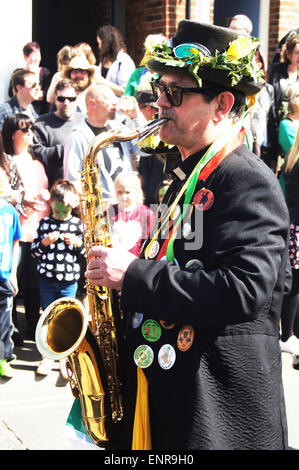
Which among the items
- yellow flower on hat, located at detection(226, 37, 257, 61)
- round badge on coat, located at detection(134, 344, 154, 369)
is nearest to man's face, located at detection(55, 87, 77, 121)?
yellow flower on hat, located at detection(226, 37, 257, 61)

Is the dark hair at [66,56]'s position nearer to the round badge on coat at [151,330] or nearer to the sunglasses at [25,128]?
the sunglasses at [25,128]

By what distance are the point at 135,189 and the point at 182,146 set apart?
2.79m

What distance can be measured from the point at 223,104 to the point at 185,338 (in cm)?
79

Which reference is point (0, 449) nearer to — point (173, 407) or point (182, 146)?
point (173, 407)

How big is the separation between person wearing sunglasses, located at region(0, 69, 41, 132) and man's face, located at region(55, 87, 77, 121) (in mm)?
333

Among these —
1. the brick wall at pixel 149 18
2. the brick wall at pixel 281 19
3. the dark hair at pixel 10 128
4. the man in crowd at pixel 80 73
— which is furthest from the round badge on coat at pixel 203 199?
the brick wall at pixel 281 19

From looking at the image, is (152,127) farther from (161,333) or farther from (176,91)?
(161,333)

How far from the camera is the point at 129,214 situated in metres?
4.99

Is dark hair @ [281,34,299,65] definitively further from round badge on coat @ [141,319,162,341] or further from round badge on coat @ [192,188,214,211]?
round badge on coat @ [141,319,162,341]

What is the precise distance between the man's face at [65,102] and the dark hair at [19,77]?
1.54 ft

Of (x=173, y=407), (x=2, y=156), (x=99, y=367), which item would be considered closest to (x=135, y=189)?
(x=2, y=156)

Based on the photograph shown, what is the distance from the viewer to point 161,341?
82.8 inches

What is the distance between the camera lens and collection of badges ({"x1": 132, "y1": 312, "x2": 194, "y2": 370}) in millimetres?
2029

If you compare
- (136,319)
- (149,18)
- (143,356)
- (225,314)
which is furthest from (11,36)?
(225,314)
